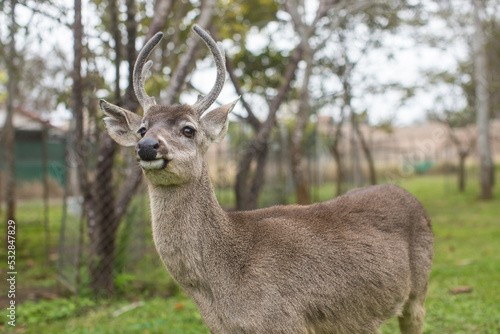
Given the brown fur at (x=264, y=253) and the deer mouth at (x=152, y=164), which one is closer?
the deer mouth at (x=152, y=164)

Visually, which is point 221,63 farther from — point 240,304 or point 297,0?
point 297,0

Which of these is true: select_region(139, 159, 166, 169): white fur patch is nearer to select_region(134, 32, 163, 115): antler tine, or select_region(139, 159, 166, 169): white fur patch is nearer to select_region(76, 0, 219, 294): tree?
select_region(134, 32, 163, 115): antler tine

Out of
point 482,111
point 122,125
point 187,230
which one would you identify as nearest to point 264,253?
point 187,230

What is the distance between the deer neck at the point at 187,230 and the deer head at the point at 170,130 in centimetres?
12

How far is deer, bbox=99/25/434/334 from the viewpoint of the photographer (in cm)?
322

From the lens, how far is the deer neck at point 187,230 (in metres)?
3.29

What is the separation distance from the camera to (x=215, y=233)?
11.3ft

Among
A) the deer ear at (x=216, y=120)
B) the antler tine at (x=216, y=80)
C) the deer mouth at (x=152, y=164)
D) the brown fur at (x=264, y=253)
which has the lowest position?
the brown fur at (x=264, y=253)

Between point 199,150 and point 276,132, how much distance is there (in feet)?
27.0

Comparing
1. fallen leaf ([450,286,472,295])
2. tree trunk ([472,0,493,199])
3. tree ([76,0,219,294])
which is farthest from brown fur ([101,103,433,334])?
tree trunk ([472,0,493,199])

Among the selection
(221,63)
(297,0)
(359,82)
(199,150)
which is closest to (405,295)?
(199,150)

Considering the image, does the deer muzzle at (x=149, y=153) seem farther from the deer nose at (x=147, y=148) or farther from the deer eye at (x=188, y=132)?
the deer eye at (x=188, y=132)

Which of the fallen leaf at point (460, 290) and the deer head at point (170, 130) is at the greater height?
the deer head at point (170, 130)

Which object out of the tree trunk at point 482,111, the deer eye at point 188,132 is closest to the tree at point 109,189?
the deer eye at point 188,132
